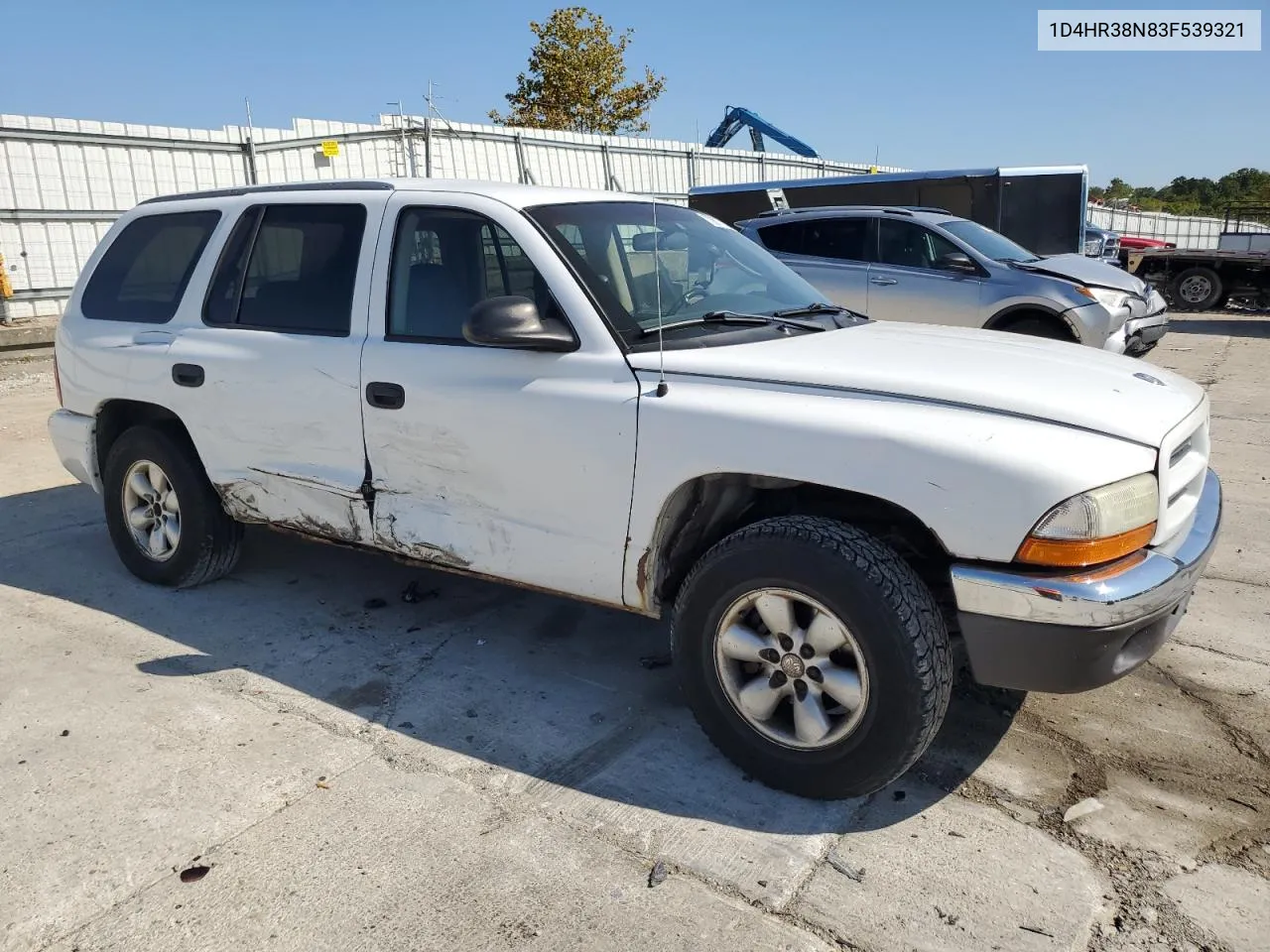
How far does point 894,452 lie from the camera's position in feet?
8.88

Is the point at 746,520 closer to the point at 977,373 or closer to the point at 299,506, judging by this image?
the point at 977,373

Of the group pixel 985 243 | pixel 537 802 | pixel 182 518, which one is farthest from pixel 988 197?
pixel 537 802

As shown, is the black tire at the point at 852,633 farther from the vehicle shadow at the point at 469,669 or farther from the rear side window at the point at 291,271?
the rear side window at the point at 291,271

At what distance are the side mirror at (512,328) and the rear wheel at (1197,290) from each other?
17.9 m

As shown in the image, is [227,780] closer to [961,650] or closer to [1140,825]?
[961,650]

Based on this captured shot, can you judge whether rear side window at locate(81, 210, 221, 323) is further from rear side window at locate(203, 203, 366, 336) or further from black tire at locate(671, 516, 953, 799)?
black tire at locate(671, 516, 953, 799)

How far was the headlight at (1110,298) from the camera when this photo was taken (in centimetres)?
926

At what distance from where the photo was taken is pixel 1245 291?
17469 millimetres

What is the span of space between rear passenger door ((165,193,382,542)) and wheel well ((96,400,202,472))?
8.5 inches

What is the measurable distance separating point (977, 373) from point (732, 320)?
35.1 inches

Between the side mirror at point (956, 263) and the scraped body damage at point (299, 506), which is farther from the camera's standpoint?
the side mirror at point (956, 263)

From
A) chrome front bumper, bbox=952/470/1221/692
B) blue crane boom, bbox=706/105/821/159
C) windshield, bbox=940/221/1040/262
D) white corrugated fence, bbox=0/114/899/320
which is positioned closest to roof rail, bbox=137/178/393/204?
chrome front bumper, bbox=952/470/1221/692

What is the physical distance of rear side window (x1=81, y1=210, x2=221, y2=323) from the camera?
4.55 meters

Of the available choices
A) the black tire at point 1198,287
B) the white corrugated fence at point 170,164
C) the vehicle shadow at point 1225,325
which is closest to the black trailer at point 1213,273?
the black tire at point 1198,287
